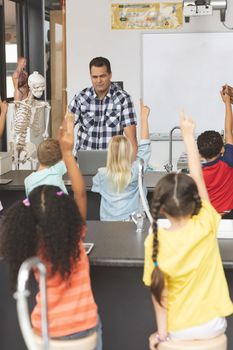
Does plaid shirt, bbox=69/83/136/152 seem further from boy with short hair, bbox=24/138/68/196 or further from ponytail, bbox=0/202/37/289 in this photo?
ponytail, bbox=0/202/37/289

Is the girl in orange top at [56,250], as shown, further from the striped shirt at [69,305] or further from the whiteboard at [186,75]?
the whiteboard at [186,75]

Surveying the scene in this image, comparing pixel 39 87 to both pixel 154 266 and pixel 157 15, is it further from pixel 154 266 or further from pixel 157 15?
pixel 154 266

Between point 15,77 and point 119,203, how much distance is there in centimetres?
280

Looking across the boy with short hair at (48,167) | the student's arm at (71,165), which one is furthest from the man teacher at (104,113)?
the student's arm at (71,165)

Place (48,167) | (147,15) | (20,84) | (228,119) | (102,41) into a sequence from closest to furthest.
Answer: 1. (48,167)
2. (228,119)
3. (20,84)
4. (147,15)
5. (102,41)

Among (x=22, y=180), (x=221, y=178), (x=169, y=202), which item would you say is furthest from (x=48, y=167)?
(x=169, y=202)

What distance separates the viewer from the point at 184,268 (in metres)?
1.91

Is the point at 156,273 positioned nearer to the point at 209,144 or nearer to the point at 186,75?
the point at 209,144

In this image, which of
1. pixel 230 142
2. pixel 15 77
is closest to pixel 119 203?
pixel 230 142

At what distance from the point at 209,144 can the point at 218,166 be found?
0.47ft

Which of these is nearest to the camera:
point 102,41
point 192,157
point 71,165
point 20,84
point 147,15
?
point 192,157

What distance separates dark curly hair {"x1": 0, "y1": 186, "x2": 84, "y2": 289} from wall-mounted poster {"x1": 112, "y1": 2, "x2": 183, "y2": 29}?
4726mm

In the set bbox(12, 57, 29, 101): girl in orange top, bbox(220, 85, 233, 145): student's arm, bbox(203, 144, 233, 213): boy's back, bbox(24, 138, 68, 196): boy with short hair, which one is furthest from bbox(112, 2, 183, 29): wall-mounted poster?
bbox(24, 138, 68, 196): boy with short hair

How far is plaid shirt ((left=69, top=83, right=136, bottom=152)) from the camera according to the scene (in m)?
4.34
